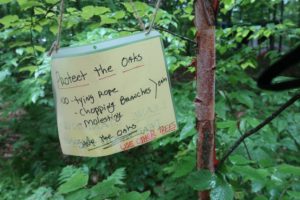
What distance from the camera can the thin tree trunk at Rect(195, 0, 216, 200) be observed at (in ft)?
2.31

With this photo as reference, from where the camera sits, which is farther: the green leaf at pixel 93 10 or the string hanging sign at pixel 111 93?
the green leaf at pixel 93 10

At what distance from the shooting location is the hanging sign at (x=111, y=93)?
2.14ft

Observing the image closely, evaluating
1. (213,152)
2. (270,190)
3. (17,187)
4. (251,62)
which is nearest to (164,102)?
(213,152)

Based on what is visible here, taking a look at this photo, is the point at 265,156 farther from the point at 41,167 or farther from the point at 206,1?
the point at 41,167

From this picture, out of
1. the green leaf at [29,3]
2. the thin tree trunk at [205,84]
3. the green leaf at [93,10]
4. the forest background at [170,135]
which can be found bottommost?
the forest background at [170,135]

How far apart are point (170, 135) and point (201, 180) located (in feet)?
4.32

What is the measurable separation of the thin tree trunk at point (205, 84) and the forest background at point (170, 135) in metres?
0.05

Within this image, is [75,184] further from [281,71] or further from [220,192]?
[281,71]

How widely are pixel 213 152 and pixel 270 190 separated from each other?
28 centimetres

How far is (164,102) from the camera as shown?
2.31 feet

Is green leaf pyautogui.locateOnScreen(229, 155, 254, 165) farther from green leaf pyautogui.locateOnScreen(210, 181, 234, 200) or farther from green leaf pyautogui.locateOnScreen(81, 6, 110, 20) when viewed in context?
green leaf pyautogui.locateOnScreen(81, 6, 110, 20)

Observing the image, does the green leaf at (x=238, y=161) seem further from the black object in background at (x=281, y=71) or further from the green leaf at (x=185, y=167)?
the black object in background at (x=281, y=71)

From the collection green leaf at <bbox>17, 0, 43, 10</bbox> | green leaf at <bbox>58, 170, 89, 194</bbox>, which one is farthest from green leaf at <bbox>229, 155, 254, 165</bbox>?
green leaf at <bbox>17, 0, 43, 10</bbox>

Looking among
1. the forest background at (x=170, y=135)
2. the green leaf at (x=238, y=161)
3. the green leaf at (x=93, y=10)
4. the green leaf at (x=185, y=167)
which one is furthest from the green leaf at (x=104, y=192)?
the green leaf at (x=93, y=10)
